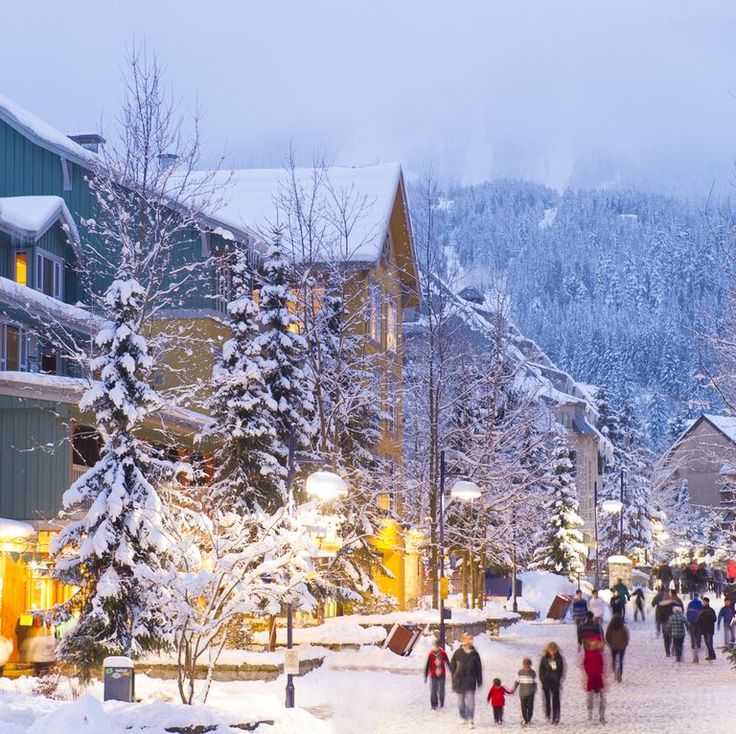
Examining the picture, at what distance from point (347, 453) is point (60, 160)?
473 inches

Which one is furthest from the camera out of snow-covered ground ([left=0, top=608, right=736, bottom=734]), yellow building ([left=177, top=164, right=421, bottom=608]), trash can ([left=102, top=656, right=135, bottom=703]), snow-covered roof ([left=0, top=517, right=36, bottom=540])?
yellow building ([left=177, top=164, right=421, bottom=608])

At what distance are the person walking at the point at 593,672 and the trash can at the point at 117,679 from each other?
7765 millimetres

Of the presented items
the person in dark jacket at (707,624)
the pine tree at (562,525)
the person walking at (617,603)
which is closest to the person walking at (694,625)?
the person in dark jacket at (707,624)

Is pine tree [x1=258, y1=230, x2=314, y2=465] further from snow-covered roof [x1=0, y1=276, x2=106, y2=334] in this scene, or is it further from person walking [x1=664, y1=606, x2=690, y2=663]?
person walking [x1=664, y1=606, x2=690, y2=663]

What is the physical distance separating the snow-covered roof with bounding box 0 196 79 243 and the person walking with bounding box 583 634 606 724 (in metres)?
17.1

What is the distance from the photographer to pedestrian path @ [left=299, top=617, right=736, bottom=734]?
21.6 metres

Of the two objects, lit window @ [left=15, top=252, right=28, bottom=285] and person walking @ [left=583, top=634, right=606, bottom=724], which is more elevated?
lit window @ [left=15, top=252, right=28, bottom=285]

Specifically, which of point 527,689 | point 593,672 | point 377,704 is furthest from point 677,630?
point 527,689

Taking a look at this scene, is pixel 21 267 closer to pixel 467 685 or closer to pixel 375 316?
pixel 375 316

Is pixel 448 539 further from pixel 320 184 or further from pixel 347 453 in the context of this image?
pixel 320 184

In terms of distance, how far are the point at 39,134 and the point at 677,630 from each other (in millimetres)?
20974

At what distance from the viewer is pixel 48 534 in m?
30.6

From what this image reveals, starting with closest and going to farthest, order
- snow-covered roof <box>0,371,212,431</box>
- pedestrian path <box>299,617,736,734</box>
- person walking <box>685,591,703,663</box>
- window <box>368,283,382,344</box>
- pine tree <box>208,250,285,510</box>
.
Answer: pedestrian path <box>299,617,736,734</box>, snow-covered roof <box>0,371,212,431</box>, pine tree <box>208,250,285,510</box>, person walking <box>685,591,703,663</box>, window <box>368,283,382,344</box>

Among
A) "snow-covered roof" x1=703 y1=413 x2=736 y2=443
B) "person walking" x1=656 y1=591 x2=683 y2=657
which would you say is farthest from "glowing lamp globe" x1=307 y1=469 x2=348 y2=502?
"snow-covered roof" x1=703 y1=413 x2=736 y2=443
